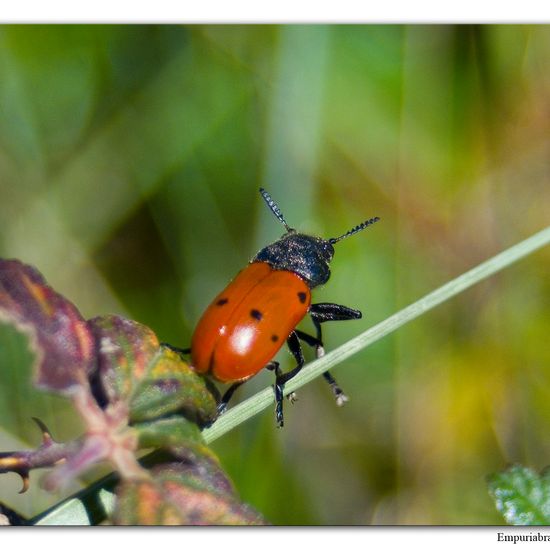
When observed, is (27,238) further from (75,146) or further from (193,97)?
(193,97)

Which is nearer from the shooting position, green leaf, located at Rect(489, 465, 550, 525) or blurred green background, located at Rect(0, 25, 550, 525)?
green leaf, located at Rect(489, 465, 550, 525)

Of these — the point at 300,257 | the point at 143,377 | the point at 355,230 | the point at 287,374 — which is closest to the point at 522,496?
the point at 287,374

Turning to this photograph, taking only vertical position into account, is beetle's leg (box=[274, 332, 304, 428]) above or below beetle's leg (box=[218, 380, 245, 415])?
above

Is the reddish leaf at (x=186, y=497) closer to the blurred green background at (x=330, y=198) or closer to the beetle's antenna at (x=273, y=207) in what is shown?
the blurred green background at (x=330, y=198)

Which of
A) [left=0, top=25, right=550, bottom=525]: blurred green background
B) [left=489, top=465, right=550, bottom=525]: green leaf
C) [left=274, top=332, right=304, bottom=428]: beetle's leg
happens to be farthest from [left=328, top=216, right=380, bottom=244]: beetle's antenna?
[left=489, top=465, right=550, bottom=525]: green leaf

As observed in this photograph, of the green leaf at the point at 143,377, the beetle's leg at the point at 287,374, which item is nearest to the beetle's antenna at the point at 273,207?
the beetle's leg at the point at 287,374

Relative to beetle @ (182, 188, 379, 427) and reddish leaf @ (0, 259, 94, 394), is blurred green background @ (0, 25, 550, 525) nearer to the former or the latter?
beetle @ (182, 188, 379, 427)
